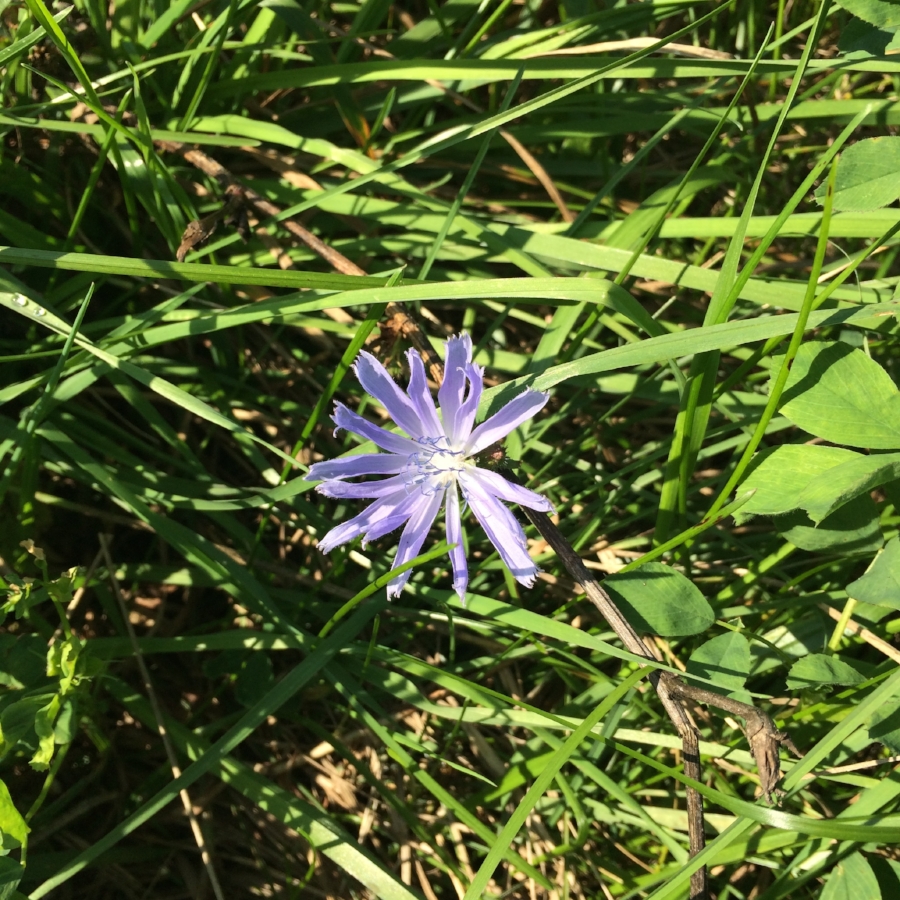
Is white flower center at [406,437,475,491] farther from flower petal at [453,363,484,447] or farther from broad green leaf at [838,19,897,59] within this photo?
broad green leaf at [838,19,897,59]

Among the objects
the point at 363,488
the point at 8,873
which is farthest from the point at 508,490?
the point at 8,873

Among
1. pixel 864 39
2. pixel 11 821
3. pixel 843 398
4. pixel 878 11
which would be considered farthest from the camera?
pixel 864 39

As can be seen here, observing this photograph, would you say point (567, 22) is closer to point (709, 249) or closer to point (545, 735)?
point (709, 249)

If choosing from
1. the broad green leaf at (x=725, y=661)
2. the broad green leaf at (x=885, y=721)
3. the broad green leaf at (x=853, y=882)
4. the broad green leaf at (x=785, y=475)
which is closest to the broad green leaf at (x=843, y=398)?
the broad green leaf at (x=785, y=475)

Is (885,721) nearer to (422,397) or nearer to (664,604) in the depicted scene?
(664,604)

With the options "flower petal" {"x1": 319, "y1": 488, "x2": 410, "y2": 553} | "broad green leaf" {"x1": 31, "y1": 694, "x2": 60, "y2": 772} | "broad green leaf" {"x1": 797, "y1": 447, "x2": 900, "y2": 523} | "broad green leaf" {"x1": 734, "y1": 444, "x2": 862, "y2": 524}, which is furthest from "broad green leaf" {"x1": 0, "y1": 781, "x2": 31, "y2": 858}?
"broad green leaf" {"x1": 797, "y1": 447, "x2": 900, "y2": 523}

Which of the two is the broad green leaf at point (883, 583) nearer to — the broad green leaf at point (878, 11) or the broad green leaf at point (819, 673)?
the broad green leaf at point (819, 673)
